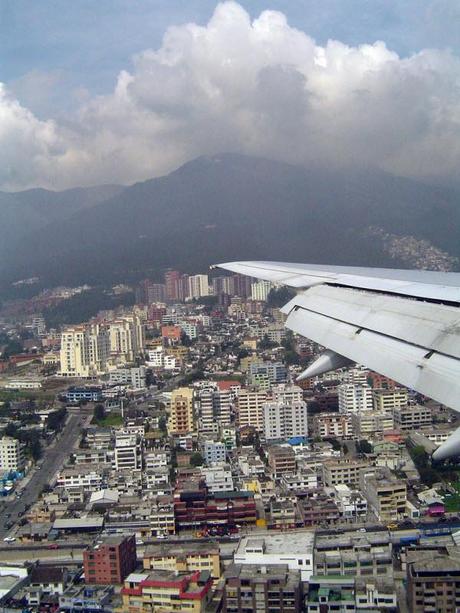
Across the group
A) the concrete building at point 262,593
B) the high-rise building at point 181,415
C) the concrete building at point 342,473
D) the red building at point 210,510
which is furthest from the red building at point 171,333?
the concrete building at point 262,593

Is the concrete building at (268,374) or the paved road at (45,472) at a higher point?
the concrete building at (268,374)

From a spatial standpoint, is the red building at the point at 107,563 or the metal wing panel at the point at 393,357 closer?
the metal wing panel at the point at 393,357

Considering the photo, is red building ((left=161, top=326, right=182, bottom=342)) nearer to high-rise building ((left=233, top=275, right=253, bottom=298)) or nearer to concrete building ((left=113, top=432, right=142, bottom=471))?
high-rise building ((left=233, top=275, right=253, bottom=298))

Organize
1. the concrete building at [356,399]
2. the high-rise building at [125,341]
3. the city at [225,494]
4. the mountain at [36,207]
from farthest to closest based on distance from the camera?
the mountain at [36,207], the high-rise building at [125,341], the concrete building at [356,399], the city at [225,494]

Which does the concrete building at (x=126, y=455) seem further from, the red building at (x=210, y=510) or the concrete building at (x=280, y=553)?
the concrete building at (x=280, y=553)

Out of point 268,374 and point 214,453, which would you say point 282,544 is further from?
point 268,374

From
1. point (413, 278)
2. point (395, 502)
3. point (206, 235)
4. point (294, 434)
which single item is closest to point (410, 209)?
point (206, 235)

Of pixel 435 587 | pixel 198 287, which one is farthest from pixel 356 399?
pixel 198 287
